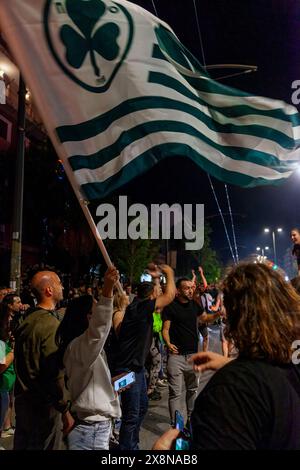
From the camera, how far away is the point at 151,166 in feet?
11.4

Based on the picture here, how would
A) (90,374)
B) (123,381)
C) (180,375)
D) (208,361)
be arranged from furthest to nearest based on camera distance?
(180,375) < (123,381) < (90,374) < (208,361)

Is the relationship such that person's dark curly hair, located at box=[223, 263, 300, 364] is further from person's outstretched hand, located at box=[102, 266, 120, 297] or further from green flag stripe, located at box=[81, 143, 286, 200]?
green flag stripe, located at box=[81, 143, 286, 200]

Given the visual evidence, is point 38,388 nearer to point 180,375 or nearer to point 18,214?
point 180,375

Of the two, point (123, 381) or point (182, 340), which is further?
point (182, 340)

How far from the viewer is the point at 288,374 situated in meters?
1.64

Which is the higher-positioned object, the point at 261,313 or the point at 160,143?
the point at 160,143

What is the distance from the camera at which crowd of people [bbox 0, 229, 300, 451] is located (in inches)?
60.0

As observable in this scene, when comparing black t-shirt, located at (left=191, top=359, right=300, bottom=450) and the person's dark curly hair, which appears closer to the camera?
black t-shirt, located at (left=191, top=359, right=300, bottom=450)

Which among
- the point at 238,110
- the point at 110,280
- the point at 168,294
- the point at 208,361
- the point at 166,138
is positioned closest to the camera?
the point at 208,361

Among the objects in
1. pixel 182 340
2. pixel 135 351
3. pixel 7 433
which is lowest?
pixel 7 433

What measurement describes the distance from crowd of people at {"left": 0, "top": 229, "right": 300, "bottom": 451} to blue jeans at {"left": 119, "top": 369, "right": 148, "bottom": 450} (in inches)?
0.4

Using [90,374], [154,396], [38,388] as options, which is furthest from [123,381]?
[154,396]

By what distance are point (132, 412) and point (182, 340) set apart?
2.01 m

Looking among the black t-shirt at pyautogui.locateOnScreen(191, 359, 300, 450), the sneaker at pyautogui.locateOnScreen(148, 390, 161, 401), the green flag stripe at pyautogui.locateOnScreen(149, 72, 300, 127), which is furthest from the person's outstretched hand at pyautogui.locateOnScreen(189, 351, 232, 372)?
the sneaker at pyautogui.locateOnScreen(148, 390, 161, 401)
